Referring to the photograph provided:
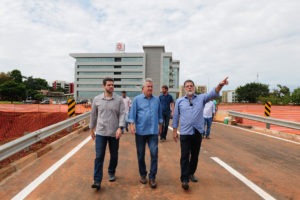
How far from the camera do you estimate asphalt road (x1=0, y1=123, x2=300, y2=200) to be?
323 centimetres

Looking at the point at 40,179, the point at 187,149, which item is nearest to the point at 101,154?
the point at 40,179

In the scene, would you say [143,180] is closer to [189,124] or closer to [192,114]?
[189,124]

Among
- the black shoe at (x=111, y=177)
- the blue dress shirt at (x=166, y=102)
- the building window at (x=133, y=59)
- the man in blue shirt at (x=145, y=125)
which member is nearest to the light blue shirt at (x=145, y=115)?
the man in blue shirt at (x=145, y=125)

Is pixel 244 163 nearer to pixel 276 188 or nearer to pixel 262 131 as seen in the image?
pixel 276 188

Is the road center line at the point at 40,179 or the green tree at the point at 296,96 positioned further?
the green tree at the point at 296,96

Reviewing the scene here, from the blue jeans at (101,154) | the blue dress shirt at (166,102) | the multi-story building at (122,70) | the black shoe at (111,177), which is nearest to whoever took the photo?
the blue jeans at (101,154)

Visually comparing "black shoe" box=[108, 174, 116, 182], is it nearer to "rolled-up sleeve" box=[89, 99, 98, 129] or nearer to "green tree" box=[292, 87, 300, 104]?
"rolled-up sleeve" box=[89, 99, 98, 129]

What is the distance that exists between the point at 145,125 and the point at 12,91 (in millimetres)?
73030

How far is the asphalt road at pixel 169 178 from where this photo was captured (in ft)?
10.6

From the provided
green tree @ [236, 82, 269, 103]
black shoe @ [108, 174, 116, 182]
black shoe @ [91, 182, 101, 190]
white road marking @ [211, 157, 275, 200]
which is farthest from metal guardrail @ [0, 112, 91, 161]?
green tree @ [236, 82, 269, 103]

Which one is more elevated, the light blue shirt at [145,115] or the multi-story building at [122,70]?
the multi-story building at [122,70]

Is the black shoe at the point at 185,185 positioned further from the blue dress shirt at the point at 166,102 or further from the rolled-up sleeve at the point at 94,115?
the blue dress shirt at the point at 166,102

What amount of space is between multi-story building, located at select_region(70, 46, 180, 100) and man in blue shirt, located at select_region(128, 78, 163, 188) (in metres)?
73.8

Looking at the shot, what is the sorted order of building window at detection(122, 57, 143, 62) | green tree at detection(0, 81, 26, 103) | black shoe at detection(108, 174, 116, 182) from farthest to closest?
1. building window at detection(122, 57, 143, 62)
2. green tree at detection(0, 81, 26, 103)
3. black shoe at detection(108, 174, 116, 182)
